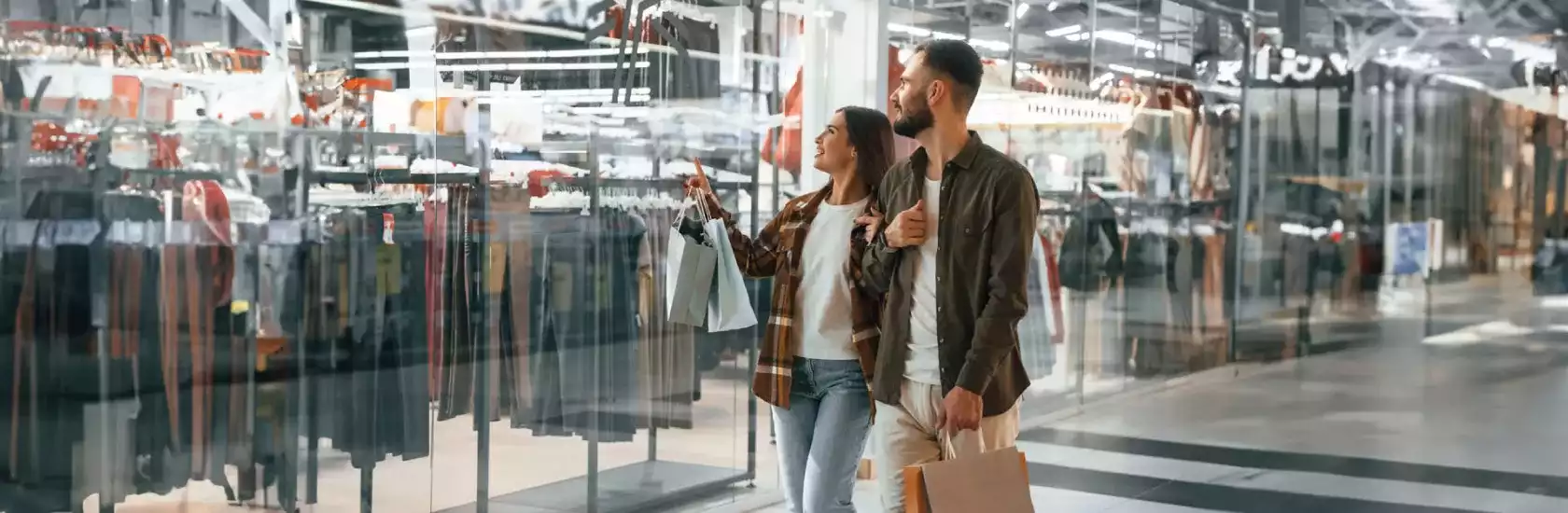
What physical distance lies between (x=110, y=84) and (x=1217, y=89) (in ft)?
23.9

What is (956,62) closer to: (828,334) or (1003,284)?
(1003,284)

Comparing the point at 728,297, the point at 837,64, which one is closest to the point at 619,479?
the point at 728,297

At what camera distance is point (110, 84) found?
3.44 m

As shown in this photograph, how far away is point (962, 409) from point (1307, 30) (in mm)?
7817

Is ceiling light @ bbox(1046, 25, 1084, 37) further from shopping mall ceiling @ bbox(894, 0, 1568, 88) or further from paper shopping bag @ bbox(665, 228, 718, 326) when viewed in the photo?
paper shopping bag @ bbox(665, 228, 718, 326)

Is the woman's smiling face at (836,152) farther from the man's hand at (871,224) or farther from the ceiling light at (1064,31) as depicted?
the ceiling light at (1064,31)

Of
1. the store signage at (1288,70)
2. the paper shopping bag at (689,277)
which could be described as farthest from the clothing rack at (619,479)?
the store signage at (1288,70)

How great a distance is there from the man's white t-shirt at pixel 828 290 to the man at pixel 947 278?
26cm

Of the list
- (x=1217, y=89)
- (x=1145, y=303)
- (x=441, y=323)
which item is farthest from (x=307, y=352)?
(x=1217, y=89)

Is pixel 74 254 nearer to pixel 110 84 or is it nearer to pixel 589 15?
pixel 110 84

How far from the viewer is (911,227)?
2650mm

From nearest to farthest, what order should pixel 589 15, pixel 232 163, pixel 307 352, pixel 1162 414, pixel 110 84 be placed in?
pixel 110 84 → pixel 232 163 → pixel 307 352 → pixel 589 15 → pixel 1162 414

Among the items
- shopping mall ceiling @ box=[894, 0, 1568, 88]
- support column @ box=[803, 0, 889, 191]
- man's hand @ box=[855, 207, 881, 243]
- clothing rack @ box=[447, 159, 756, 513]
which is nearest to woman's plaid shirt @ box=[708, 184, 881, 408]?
man's hand @ box=[855, 207, 881, 243]

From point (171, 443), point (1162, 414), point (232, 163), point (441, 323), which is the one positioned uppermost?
point (232, 163)
